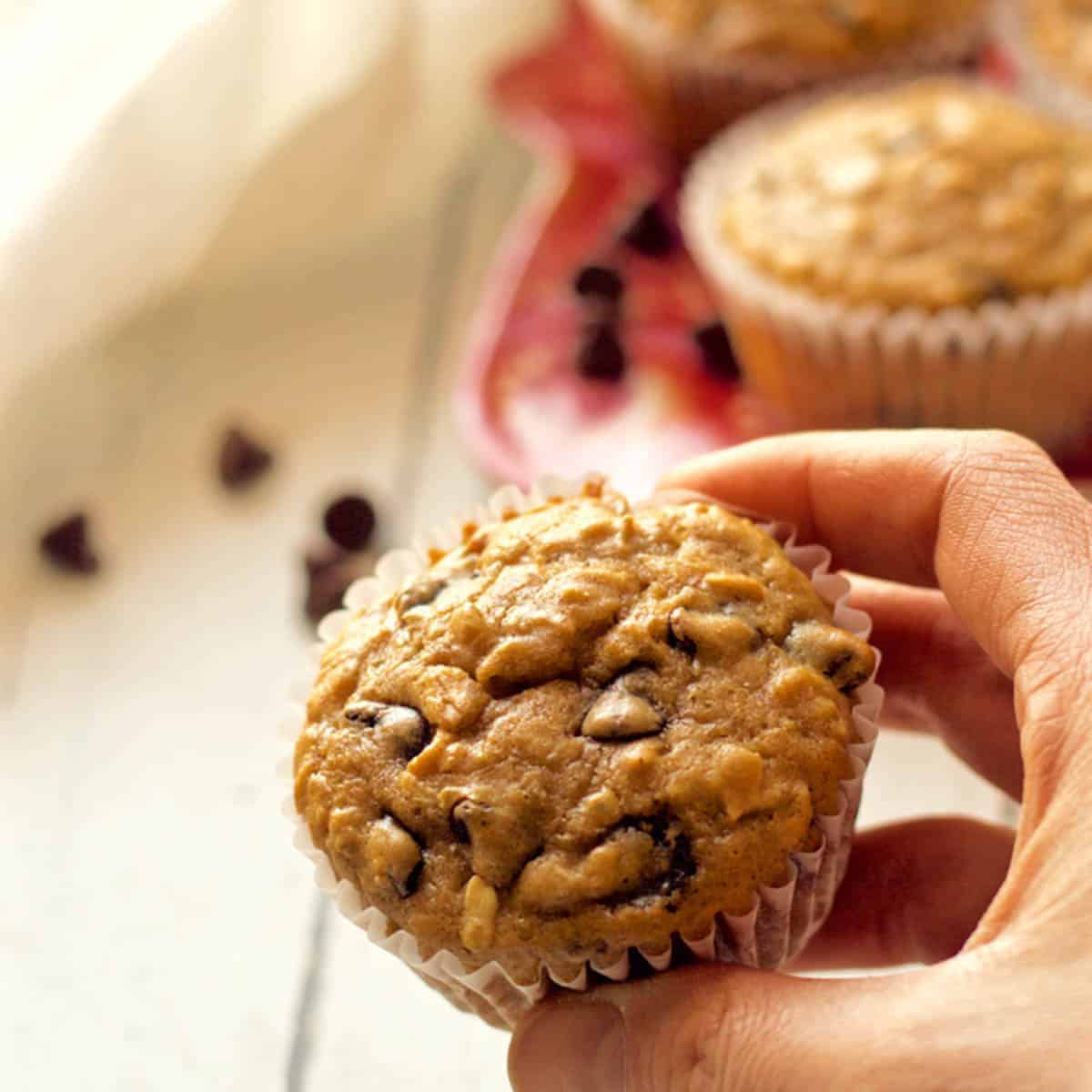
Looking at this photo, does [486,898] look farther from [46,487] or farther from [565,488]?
[46,487]

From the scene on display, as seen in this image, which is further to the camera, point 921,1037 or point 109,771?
point 109,771

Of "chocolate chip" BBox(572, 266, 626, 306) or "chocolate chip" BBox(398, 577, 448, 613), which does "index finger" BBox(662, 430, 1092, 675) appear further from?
"chocolate chip" BBox(572, 266, 626, 306)

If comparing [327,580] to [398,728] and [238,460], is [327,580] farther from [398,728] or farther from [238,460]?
[398,728]

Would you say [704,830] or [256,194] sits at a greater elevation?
[704,830]

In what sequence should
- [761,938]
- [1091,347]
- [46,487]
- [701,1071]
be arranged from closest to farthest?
[701,1071], [761,938], [1091,347], [46,487]

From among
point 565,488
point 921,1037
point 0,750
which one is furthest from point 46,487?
point 921,1037

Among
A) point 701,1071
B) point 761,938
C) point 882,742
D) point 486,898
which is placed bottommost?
point 882,742

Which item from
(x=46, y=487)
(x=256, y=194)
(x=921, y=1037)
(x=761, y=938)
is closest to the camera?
(x=921, y=1037)

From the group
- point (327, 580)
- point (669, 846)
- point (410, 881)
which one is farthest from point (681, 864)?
point (327, 580)
